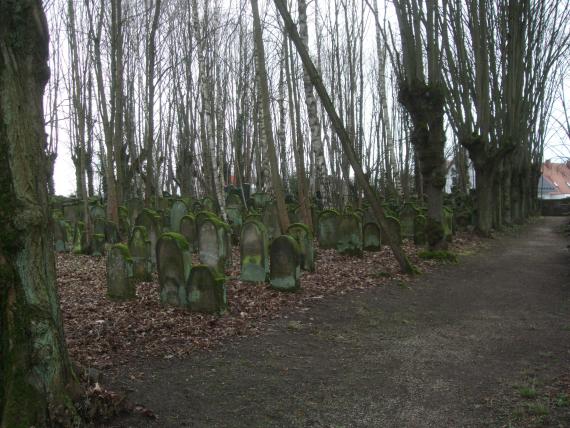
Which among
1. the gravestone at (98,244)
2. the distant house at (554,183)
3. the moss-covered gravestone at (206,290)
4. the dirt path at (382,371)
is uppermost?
the distant house at (554,183)

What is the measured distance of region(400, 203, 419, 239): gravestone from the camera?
46.4 ft

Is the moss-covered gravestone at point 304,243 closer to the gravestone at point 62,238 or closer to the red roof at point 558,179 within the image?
the gravestone at point 62,238

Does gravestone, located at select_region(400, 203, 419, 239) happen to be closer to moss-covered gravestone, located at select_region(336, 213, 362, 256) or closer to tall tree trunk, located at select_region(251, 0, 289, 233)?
moss-covered gravestone, located at select_region(336, 213, 362, 256)

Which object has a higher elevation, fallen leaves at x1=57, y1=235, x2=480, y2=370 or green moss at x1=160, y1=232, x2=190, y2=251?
→ green moss at x1=160, y1=232, x2=190, y2=251

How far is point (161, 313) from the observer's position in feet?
20.1

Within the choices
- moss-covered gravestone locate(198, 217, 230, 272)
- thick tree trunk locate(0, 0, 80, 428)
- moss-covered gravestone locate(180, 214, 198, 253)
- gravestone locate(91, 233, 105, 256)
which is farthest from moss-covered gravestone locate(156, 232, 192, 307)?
gravestone locate(91, 233, 105, 256)

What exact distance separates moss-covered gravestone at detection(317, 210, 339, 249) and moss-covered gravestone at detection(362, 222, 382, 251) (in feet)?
2.60

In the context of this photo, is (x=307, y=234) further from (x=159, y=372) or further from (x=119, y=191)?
(x=119, y=191)

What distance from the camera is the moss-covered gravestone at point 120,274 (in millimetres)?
6668

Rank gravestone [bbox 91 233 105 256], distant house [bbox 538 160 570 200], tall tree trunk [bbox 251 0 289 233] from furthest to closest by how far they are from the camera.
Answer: distant house [bbox 538 160 570 200], gravestone [bbox 91 233 105 256], tall tree trunk [bbox 251 0 289 233]

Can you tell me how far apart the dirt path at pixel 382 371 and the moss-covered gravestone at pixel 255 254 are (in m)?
1.21

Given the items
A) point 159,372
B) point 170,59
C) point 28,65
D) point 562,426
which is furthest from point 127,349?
point 170,59

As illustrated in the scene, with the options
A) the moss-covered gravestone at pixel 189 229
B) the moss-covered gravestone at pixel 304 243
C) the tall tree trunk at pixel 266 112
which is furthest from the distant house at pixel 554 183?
the moss-covered gravestone at pixel 304 243

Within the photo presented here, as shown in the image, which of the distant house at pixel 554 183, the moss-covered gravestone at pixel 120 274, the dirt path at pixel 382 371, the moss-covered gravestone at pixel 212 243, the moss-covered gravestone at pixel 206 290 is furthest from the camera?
the distant house at pixel 554 183
